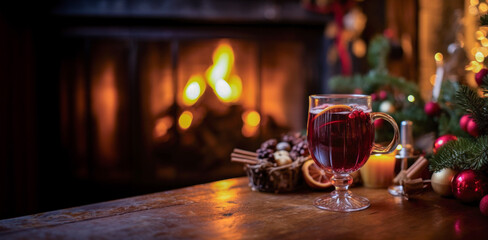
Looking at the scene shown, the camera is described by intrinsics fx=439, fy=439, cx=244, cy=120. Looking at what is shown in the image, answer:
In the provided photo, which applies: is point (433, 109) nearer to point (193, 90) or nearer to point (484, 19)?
point (484, 19)

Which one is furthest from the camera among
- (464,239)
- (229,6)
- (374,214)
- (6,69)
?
(229,6)

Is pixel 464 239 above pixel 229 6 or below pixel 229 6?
below

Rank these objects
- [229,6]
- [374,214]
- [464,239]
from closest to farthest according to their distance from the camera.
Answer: [464,239] < [374,214] < [229,6]

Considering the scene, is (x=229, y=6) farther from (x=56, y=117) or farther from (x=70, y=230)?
(x=70, y=230)

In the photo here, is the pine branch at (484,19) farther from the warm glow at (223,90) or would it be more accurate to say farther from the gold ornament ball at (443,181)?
the warm glow at (223,90)

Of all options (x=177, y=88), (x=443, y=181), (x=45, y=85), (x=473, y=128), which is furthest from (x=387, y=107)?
(x=45, y=85)

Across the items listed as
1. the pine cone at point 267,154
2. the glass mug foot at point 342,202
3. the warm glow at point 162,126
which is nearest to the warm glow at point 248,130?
the warm glow at point 162,126

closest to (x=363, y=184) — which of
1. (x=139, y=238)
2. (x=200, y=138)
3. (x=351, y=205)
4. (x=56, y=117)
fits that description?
(x=351, y=205)
